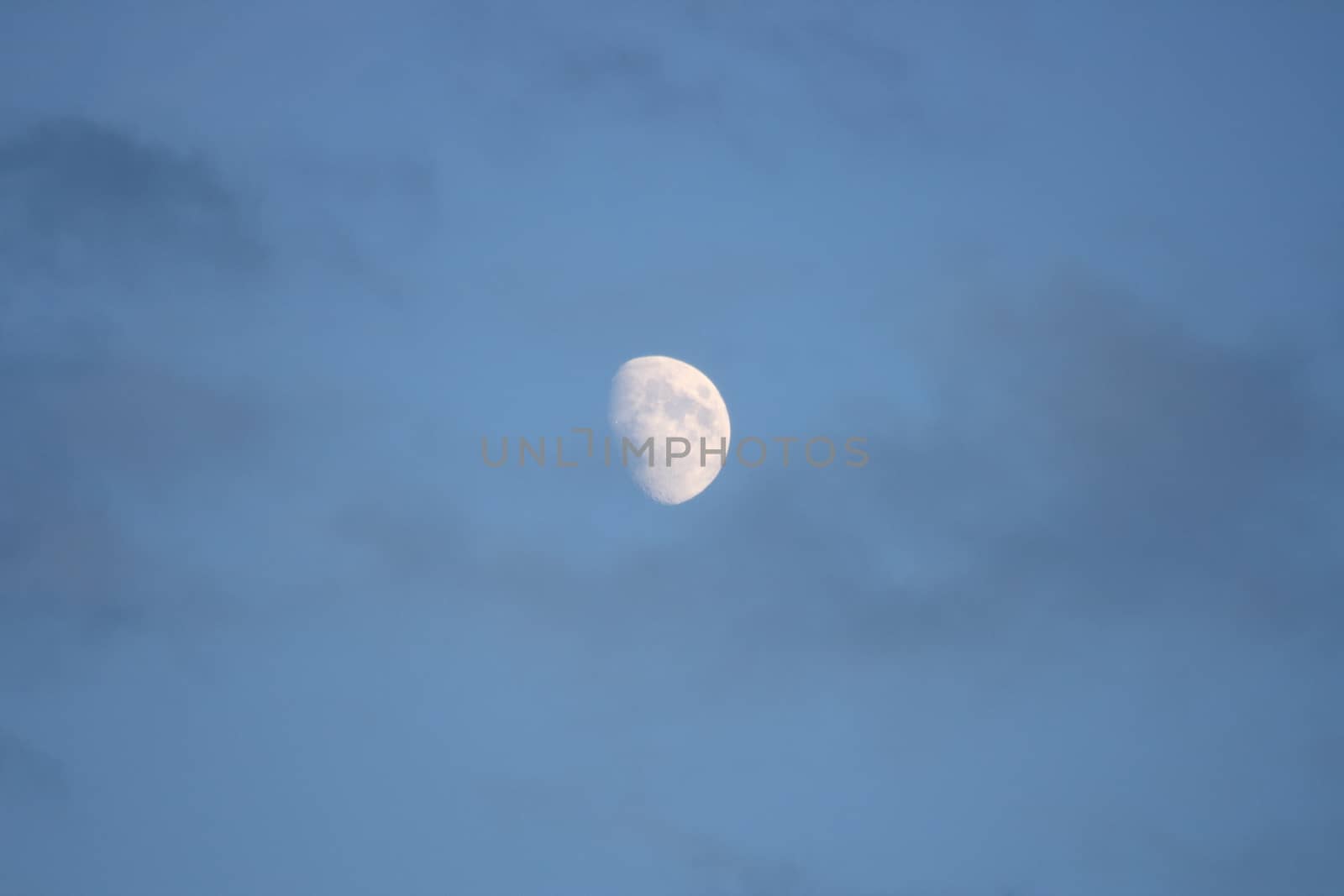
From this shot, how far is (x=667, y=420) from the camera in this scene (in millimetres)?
76188

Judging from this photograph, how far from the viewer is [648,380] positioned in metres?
77.2

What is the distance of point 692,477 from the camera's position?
80375 mm

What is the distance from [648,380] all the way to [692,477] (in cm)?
682

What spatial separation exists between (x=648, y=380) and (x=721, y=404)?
6.36 m

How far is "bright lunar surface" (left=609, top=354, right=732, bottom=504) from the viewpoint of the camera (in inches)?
2970

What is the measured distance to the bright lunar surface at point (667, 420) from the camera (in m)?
75.4

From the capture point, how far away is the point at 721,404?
81.8 metres

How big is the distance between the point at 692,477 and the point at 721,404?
4865 millimetres
